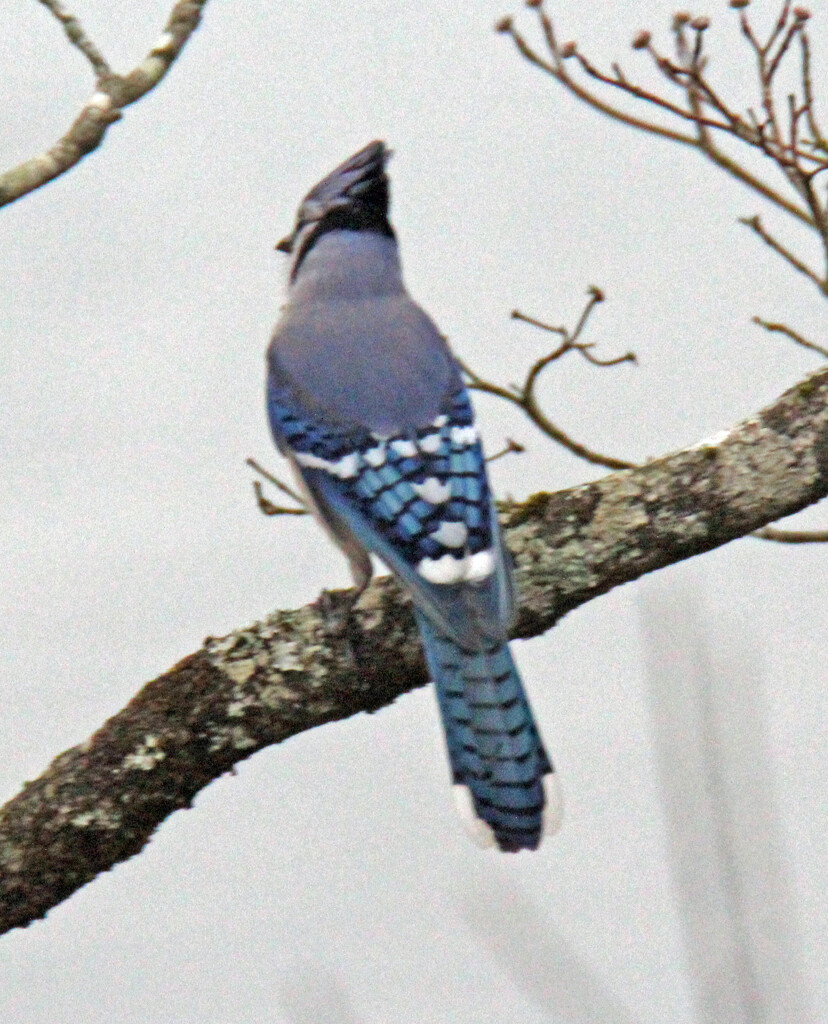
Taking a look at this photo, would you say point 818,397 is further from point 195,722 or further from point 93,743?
point 93,743

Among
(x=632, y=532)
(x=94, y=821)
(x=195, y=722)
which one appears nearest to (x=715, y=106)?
(x=632, y=532)

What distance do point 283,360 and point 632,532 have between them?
870 millimetres

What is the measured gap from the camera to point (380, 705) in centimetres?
237

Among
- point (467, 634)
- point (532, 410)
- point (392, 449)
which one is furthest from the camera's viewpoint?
point (532, 410)

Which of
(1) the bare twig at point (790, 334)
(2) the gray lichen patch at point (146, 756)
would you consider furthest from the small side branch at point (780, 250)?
(2) the gray lichen patch at point (146, 756)

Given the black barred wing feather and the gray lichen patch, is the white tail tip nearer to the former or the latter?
the black barred wing feather

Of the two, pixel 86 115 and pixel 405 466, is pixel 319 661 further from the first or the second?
pixel 86 115

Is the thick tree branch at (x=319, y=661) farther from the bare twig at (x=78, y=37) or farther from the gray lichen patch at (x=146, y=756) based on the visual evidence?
the bare twig at (x=78, y=37)

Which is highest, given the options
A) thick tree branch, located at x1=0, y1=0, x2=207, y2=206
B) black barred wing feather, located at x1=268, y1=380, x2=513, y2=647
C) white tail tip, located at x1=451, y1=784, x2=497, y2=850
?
thick tree branch, located at x1=0, y1=0, x2=207, y2=206

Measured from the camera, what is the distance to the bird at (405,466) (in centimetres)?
226

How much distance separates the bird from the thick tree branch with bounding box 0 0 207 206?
70 centimetres

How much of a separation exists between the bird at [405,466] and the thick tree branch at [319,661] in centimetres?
9

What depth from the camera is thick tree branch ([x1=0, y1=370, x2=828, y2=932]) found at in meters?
2.30

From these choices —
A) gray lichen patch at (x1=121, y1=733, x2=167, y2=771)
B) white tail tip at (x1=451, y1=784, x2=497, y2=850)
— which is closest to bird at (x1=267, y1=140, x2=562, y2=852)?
white tail tip at (x1=451, y1=784, x2=497, y2=850)
